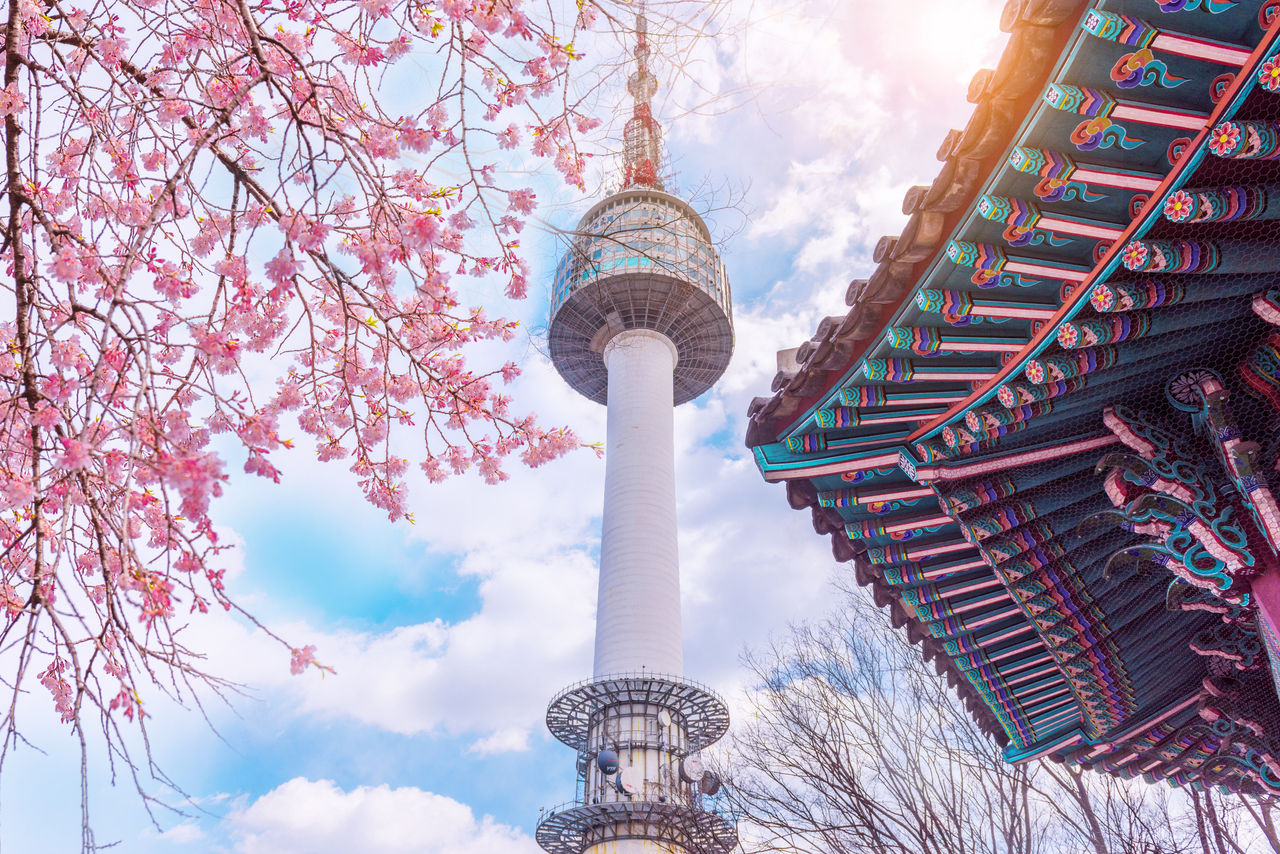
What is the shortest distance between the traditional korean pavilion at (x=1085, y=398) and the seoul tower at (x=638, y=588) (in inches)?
463

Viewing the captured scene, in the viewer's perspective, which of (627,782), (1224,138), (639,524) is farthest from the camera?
(639,524)

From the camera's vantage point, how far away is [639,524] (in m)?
31.2

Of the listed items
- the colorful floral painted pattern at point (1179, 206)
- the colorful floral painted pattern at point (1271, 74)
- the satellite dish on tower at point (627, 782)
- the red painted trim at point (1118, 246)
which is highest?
the satellite dish on tower at point (627, 782)

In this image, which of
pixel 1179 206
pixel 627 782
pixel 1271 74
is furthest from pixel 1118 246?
pixel 627 782

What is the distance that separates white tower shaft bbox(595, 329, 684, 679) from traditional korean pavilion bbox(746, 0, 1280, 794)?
67.5 ft

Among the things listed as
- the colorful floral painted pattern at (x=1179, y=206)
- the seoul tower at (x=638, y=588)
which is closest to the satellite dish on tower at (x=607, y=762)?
the seoul tower at (x=638, y=588)

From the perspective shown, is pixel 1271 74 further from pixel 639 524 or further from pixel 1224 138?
pixel 639 524

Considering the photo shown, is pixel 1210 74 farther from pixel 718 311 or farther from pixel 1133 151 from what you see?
pixel 718 311

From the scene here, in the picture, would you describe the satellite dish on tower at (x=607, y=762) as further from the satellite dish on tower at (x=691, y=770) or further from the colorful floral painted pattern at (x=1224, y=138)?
the colorful floral painted pattern at (x=1224, y=138)

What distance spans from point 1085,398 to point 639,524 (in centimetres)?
2559

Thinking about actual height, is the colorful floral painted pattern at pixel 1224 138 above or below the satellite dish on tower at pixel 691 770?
below

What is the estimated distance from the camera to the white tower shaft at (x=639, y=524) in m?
A: 29.0

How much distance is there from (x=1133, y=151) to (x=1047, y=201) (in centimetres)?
45

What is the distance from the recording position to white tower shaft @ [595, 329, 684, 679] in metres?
29.0
